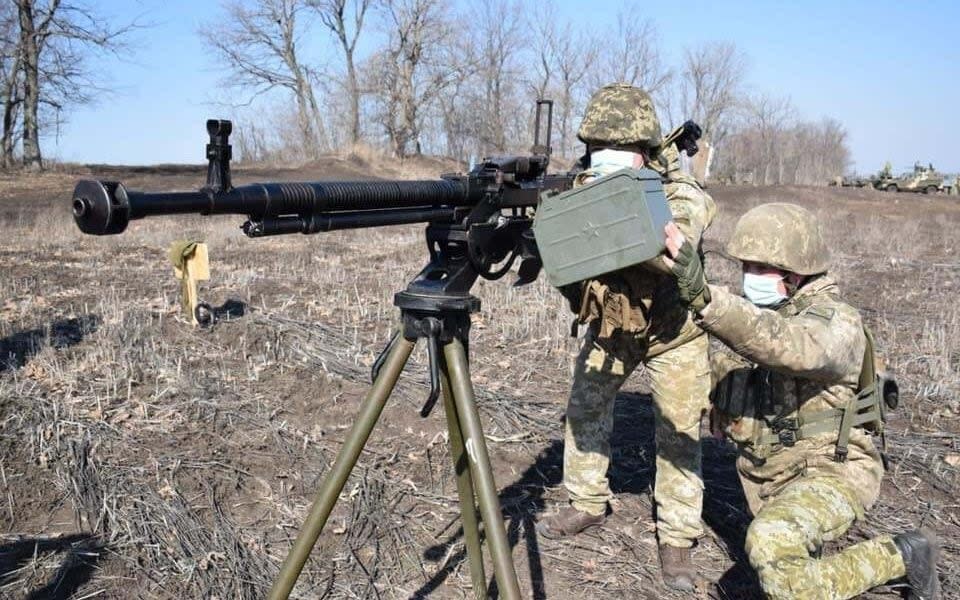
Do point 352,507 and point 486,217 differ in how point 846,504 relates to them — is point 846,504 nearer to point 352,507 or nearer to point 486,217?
point 486,217

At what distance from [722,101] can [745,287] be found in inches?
2154

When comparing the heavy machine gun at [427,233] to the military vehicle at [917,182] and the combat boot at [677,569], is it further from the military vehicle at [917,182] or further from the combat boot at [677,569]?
the military vehicle at [917,182]

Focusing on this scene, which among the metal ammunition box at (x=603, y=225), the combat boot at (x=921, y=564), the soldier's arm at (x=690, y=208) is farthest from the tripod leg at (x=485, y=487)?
the combat boot at (x=921, y=564)

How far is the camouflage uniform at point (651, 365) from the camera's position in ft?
11.7

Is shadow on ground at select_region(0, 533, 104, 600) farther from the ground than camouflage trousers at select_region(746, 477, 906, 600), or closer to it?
closer to it

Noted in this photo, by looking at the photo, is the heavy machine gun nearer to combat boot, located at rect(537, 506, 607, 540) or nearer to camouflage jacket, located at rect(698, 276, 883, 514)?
camouflage jacket, located at rect(698, 276, 883, 514)

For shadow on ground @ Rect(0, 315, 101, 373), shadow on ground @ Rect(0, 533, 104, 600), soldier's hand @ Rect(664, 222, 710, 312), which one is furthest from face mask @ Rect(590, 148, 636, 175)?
shadow on ground @ Rect(0, 315, 101, 373)

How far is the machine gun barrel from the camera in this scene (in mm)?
2014

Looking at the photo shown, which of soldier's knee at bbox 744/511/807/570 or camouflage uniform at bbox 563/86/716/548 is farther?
camouflage uniform at bbox 563/86/716/548

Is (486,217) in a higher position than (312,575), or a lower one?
higher

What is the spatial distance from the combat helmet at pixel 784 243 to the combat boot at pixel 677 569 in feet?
5.08

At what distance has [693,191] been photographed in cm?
355

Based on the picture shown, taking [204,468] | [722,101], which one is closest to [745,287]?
[204,468]

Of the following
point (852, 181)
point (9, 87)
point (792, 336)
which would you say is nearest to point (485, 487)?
point (792, 336)
